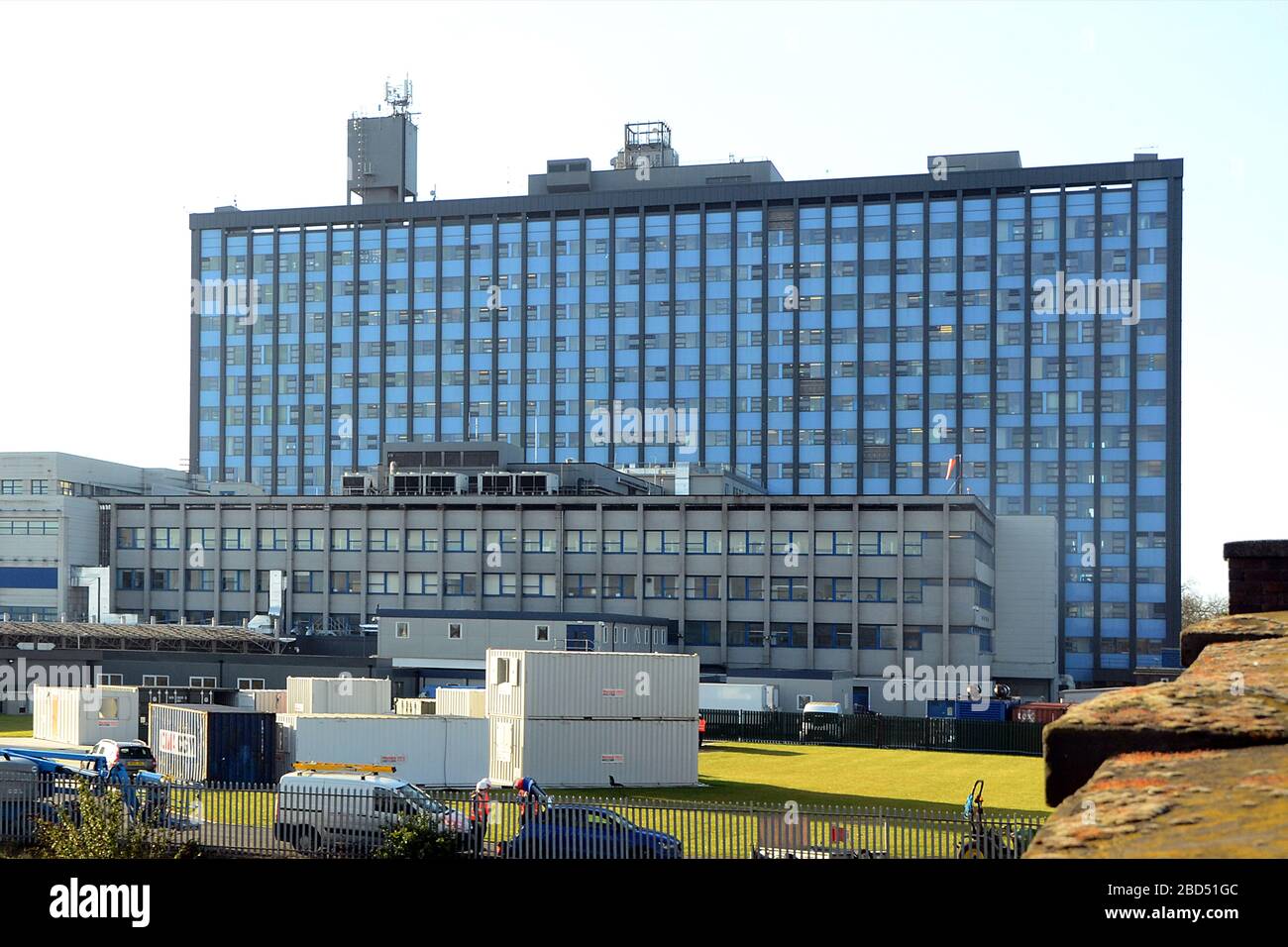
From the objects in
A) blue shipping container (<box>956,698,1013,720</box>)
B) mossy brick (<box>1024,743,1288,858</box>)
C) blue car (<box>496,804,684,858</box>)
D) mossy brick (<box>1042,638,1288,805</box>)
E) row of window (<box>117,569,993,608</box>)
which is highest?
mossy brick (<box>1042,638,1288,805</box>)

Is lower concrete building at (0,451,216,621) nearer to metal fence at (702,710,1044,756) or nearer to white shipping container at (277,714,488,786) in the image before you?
metal fence at (702,710,1044,756)

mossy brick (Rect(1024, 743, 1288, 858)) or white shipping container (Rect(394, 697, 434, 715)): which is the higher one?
mossy brick (Rect(1024, 743, 1288, 858))

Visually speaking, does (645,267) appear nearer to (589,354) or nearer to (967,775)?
(589,354)

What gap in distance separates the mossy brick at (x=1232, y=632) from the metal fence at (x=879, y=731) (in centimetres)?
5965

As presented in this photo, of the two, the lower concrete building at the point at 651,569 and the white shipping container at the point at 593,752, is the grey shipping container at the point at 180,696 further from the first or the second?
the lower concrete building at the point at 651,569

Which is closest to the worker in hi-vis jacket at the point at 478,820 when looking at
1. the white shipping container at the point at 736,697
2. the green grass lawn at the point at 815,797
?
the green grass lawn at the point at 815,797

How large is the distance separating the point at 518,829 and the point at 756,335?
4733 inches

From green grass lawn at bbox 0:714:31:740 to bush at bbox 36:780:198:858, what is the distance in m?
37.9

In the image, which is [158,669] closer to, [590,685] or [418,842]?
[590,685]

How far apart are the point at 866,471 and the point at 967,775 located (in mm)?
85714

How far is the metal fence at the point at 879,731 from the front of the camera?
77.4 m

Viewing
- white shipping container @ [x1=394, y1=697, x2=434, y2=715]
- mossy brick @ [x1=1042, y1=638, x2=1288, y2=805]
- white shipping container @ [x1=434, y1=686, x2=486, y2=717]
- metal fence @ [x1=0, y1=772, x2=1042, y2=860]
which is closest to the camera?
mossy brick @ [x1=1042, y1=638, x2=1288, y2=805]

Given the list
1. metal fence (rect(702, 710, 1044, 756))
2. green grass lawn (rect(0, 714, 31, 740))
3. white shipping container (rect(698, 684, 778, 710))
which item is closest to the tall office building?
white shipping container (rect(698, 684, 778, 710))

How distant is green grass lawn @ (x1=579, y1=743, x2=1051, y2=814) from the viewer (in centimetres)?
5181
